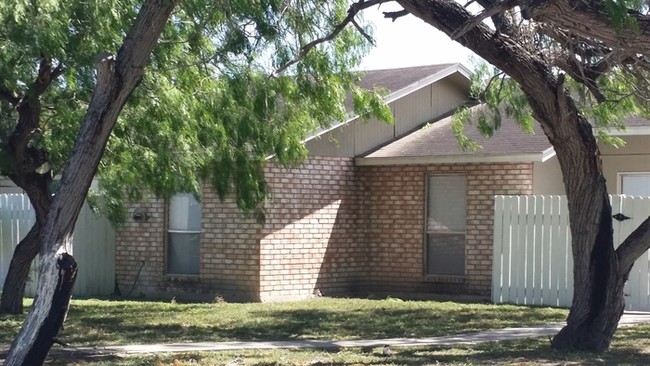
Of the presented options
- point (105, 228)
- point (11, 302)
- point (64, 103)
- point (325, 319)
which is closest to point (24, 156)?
point (64, 103)

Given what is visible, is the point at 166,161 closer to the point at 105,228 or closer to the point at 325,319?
the point at 325,319

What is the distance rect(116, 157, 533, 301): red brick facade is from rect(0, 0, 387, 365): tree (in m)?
3.42

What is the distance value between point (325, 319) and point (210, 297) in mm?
3799

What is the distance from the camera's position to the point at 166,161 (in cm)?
1464

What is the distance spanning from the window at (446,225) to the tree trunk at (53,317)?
37.2 feet

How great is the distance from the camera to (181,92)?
14484 mm

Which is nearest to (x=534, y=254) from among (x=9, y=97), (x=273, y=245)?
(x=273, y=245)

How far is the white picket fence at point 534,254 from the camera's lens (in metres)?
18.5

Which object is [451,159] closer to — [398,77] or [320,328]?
[398,77]

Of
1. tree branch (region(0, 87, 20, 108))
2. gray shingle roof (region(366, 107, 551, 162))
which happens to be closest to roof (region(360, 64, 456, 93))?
gray shingle roof (region(366, 107, 551, 162))

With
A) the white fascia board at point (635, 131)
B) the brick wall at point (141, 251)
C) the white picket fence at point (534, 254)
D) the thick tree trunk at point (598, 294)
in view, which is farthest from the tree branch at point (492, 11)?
the brick wall at point (141, 251)

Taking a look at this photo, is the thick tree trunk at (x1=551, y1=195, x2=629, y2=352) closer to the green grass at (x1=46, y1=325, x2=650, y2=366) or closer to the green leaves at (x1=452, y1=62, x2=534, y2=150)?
the green grass at (x1=46, y1=325, x2=650, y2=366)

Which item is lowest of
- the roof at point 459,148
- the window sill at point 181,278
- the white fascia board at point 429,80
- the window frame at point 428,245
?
the window sill at point 181,278

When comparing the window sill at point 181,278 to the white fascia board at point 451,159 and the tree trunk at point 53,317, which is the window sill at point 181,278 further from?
the tree trunk at point 53,317
